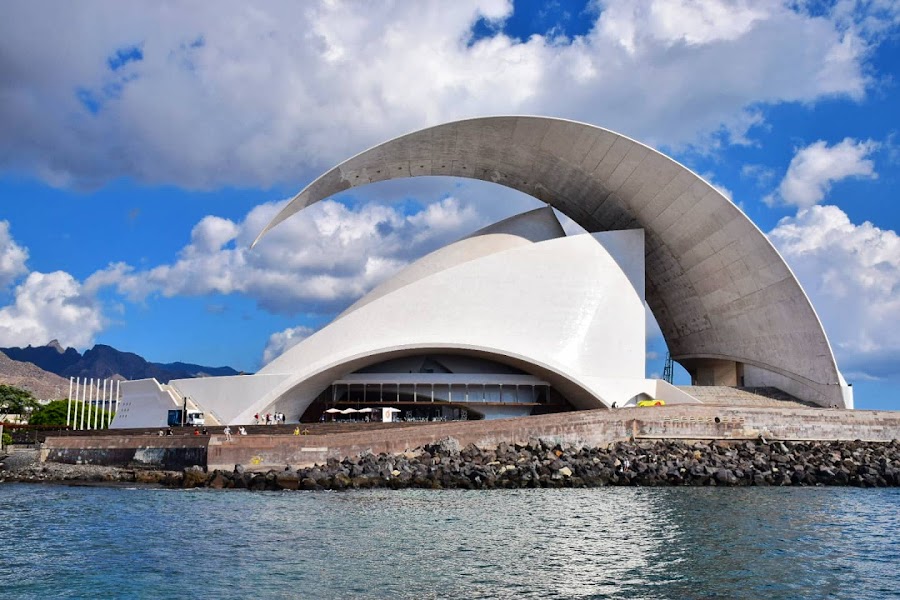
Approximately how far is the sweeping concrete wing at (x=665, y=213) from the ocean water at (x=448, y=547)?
12.8m

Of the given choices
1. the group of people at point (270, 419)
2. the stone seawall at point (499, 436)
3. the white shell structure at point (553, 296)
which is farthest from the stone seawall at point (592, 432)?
the group of people at point (270, 419)

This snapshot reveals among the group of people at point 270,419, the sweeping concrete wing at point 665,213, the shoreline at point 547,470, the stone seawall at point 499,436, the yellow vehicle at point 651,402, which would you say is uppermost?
the sweeping concrete wing at point 665,213

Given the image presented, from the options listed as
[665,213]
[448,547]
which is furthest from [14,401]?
[448,547]

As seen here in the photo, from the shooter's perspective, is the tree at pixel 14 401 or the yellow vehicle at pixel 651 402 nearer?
the yellow vehicle at pixel 651 402

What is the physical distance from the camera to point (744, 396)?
3005 cm

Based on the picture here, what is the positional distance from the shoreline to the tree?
2006 inches

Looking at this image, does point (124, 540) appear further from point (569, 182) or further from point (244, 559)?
point (569, 182)

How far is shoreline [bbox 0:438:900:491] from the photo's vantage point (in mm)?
19375

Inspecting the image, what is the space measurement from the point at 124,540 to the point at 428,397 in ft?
57.8

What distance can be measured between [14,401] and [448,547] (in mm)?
68357

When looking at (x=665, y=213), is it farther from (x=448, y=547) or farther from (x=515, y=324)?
(x=448, y=547)

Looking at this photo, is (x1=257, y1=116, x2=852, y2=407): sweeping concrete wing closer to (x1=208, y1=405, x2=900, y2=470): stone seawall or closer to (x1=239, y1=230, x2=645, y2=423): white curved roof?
(x1=239, y1=230, x2=645, y2=423): white curved roof

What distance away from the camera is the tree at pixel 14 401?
69.0 meters

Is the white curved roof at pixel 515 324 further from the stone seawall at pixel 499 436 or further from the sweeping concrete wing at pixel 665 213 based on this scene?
the stone seawall at pixel 499 436
